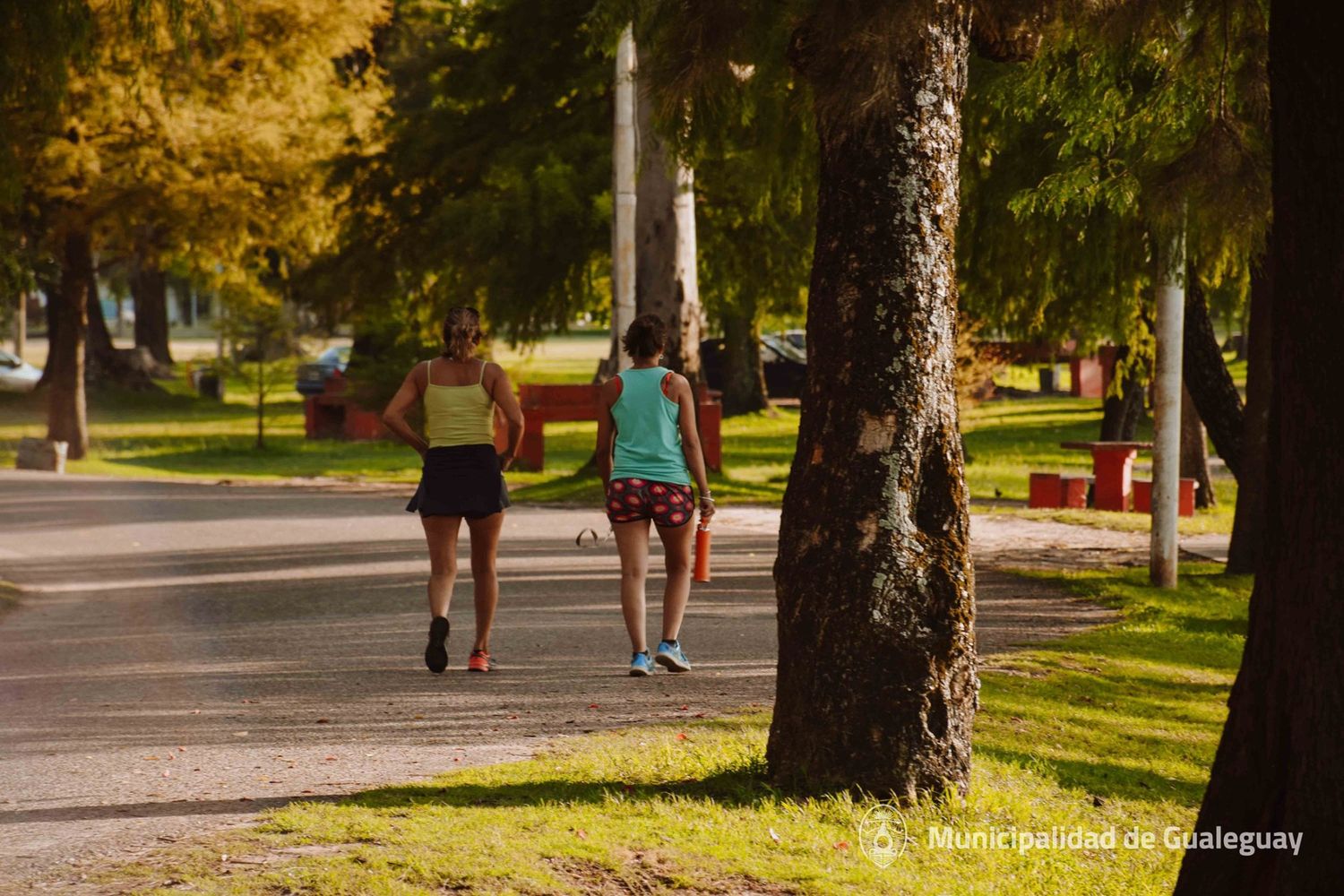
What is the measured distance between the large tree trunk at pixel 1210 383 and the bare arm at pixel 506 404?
8.59 metres

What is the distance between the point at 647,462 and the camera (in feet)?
29.2

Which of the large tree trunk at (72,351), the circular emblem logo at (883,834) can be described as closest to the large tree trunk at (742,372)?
the large tree trunk at (72,351)

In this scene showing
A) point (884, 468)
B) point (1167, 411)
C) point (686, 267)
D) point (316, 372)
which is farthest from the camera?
point (316, 372)

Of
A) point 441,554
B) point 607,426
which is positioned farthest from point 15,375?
point 607,426

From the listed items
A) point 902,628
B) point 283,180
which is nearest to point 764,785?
point 902,628

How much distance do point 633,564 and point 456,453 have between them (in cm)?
109

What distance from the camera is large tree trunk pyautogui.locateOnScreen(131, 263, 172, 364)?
48969 millimetres

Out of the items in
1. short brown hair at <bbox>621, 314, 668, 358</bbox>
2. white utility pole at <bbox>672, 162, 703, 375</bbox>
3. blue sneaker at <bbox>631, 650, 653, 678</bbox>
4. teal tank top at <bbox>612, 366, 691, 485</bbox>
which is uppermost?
white utility pole at <bbox>672, 162, 703, 375</bbox>

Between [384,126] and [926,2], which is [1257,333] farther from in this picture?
[384,126]

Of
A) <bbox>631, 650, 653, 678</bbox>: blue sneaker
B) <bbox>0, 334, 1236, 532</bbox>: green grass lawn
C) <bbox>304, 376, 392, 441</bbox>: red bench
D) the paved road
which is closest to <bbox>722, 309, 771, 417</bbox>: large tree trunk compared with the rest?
<bbox>0, 334, 1236, 532</bbox>: green grass lawn

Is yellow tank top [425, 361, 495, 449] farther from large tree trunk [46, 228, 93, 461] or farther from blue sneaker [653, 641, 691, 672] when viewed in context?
large tree trunk [46, 228, 93, 461]

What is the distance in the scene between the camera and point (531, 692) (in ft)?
28.8

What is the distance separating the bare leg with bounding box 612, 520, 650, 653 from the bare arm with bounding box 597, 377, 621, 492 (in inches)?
10.7

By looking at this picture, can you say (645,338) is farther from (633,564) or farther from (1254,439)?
(1254,439)
